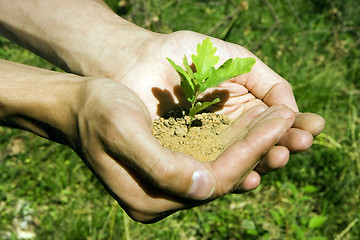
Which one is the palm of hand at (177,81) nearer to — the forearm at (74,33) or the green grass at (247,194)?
the forearm at (74,33)

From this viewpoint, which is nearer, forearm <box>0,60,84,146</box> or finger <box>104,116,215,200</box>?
finger <box>104,116,215,200</box>

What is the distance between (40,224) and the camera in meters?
2.78

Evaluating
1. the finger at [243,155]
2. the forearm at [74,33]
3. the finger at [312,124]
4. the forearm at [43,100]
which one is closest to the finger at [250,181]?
the finger at [243,155]

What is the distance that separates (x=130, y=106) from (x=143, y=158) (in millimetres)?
243

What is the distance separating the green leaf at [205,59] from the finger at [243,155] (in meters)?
0.48

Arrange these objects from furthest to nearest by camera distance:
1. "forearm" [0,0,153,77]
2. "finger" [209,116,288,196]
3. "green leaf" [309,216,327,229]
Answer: "green leaf" [309,216,327,229]
"forearm" [0,0,153,77]
"finger" [209,116,288,196]

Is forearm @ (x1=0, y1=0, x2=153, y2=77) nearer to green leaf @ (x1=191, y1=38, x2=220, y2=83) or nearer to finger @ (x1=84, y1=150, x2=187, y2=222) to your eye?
green leaf @ (x1=191, y1=38, x2=220, y2=83)

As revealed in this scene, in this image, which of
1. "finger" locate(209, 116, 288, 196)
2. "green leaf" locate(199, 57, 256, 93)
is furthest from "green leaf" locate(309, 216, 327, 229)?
"green leaf" locate(199, 57, 256, 93)

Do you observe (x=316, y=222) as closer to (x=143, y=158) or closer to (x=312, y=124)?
(x=312, y=124)

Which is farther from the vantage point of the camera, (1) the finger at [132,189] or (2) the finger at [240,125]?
(2) the finger at [240,125]

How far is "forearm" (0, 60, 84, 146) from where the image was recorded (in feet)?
5.60

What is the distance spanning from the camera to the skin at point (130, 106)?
4.72ft

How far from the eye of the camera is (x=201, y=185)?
1.42 meters

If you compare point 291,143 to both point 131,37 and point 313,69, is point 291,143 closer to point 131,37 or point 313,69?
point 131,37
